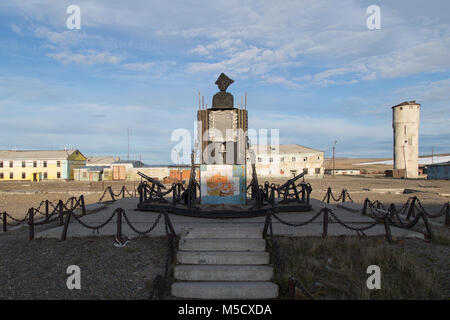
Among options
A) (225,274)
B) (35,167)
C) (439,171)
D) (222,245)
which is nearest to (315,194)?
(222,245)

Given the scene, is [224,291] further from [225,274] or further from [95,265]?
[95,265]

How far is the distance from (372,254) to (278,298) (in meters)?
2.41

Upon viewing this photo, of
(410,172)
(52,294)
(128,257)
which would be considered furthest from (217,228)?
(410,172)

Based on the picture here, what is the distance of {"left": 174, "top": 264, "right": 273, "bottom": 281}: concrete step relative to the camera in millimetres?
5727

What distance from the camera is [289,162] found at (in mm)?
53781

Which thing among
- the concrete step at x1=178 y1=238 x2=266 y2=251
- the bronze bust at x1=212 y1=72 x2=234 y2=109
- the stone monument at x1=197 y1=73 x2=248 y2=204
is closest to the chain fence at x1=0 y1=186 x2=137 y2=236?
the concrete step at x1=178 y1=238 x2=266 y2=251

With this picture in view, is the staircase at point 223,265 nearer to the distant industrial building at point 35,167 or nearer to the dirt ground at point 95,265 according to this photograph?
the dirt ground at point 95,265

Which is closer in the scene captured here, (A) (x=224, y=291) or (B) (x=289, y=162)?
(A) (x=224, y=291)

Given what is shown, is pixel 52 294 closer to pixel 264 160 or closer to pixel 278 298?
pixel 278 298

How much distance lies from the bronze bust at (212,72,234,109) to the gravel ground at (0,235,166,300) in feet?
18.8

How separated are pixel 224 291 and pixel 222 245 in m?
1.37

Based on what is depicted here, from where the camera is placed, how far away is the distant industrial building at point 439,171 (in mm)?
44516

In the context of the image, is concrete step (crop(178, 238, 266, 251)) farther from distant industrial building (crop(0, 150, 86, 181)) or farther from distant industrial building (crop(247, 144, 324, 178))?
distant industrial building (crop(0, 150, 86, 181))
